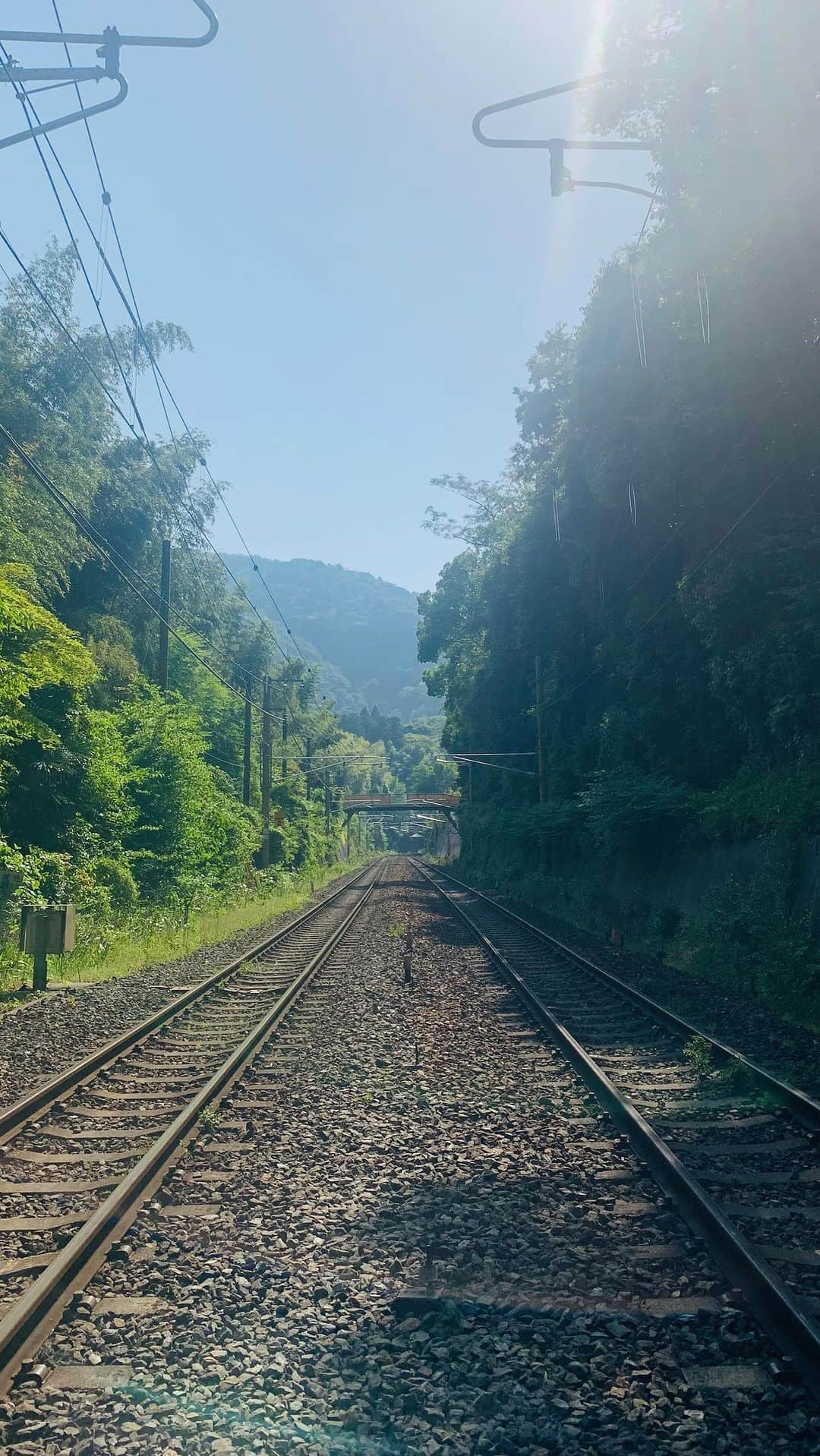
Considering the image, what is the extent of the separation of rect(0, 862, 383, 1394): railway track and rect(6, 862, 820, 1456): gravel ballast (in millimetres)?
153

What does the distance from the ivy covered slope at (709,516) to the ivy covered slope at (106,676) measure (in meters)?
10.8

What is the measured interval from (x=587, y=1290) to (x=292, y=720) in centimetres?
7132

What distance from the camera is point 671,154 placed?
15133 millimetres

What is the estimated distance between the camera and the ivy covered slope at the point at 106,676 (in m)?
19.4

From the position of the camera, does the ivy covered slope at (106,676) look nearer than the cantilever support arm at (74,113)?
No

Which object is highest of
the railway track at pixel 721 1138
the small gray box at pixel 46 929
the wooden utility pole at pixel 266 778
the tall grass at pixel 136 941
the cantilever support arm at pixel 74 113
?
the cantilever support arm at pixel 74 113

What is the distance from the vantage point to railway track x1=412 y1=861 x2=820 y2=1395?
4.44 metres

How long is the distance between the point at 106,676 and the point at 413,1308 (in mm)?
31027

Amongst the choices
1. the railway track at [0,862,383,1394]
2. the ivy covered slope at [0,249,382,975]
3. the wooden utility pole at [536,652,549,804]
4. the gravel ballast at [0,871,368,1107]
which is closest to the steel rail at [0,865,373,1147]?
the railway track at [0,862,383,1394]

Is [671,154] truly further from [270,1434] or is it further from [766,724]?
[270,1434]

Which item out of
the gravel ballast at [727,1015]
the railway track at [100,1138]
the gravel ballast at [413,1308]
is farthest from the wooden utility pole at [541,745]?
the gravel ballast at [413,1308]

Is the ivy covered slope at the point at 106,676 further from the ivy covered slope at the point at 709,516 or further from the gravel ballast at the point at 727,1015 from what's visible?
the ivy covered slope at the point at 709,516

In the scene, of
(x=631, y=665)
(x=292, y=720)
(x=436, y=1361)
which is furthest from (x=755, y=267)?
(x=292, y=720)

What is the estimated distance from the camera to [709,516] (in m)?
18.9
